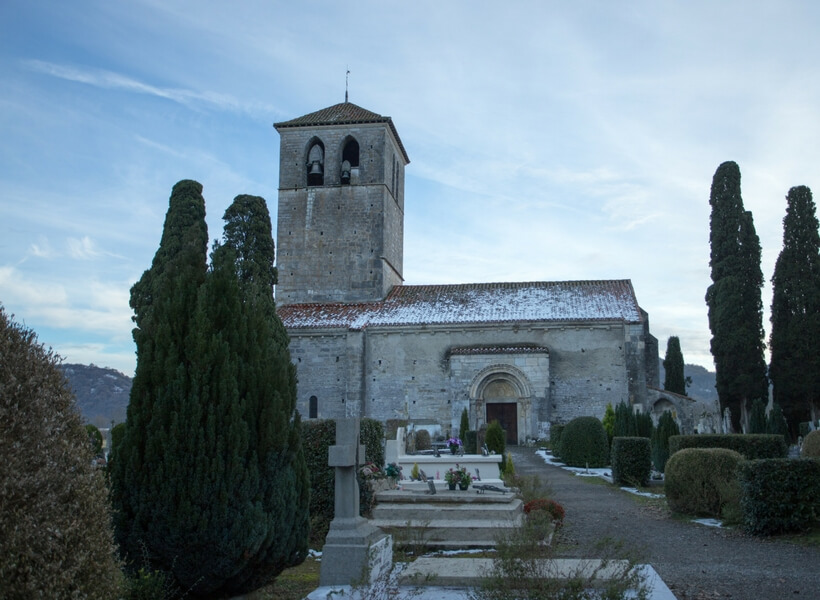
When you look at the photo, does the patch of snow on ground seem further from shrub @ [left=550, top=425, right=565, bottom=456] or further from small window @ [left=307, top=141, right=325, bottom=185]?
small window @ [left=307, top=141, right=325, bottom=185]

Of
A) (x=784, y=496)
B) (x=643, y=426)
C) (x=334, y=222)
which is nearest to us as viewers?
(x=784, y=496)

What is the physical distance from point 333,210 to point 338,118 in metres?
4.39

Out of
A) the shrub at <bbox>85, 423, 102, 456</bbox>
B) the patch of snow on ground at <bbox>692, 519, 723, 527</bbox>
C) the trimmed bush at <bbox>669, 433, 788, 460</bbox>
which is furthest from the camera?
the trimmed bush at <bbox>669, 433, 788, 460</bbox>

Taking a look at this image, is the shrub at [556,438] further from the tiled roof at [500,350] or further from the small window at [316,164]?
the small window at [316,164]

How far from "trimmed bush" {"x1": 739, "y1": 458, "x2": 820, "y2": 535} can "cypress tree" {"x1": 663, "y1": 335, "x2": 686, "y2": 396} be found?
3506cm

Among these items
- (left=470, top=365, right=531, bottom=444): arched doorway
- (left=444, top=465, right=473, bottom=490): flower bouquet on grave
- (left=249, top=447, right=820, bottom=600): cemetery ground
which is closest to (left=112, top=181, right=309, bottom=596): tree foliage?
(left=249, top=447, right=820, bottom=600): cemetery ground

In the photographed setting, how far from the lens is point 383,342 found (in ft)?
101

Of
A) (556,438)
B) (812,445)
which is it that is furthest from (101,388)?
(812,445)

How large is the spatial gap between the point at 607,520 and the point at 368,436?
13.8 ft

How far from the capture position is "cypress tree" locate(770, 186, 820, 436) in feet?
96.5

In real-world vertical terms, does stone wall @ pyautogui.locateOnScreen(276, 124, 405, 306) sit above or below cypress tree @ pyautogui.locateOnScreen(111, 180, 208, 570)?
above

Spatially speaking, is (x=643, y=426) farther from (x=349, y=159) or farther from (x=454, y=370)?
(x=349, y=159)

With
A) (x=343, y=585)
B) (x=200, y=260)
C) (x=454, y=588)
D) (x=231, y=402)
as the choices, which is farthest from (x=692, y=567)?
(x=200, y=260)

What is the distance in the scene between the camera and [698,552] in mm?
9008
